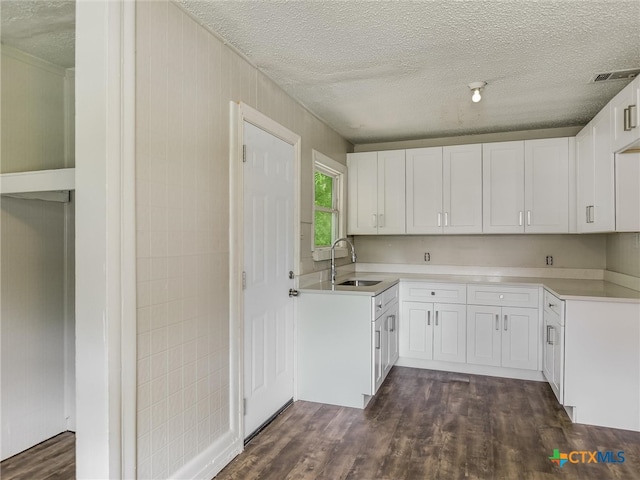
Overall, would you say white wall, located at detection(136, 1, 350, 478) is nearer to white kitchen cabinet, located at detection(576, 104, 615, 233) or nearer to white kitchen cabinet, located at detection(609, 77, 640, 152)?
white kitchen cabinet, located at detection(609, 77, 640, 152)

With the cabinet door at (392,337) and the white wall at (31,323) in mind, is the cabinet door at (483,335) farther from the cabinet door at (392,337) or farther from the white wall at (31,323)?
the white wall at (31,323)

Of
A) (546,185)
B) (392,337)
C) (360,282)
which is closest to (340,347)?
(392,337)

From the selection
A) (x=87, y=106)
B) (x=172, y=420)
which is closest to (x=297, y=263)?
(x=172, y=420)

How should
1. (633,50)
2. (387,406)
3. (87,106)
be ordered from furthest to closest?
(387,406) → (633,50) → (87,106)

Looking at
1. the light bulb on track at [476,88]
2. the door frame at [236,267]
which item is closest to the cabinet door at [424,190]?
the light bulb on track at [476,88]

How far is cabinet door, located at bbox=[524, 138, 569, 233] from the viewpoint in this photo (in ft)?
12.3

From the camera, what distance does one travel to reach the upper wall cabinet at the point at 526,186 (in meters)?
3.77

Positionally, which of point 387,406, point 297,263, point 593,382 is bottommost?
point 387,406

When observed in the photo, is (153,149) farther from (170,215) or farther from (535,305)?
(535,305)

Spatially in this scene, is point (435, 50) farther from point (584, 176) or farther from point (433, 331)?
point (433, 331)

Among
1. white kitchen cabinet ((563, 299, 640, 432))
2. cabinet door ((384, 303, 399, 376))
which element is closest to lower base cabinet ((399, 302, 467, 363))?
cabinet door ((384, 303, 399, 376))

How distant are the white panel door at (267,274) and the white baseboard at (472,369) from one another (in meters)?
1.40

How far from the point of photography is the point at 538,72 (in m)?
2.68

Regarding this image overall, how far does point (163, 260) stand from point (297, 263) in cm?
145
